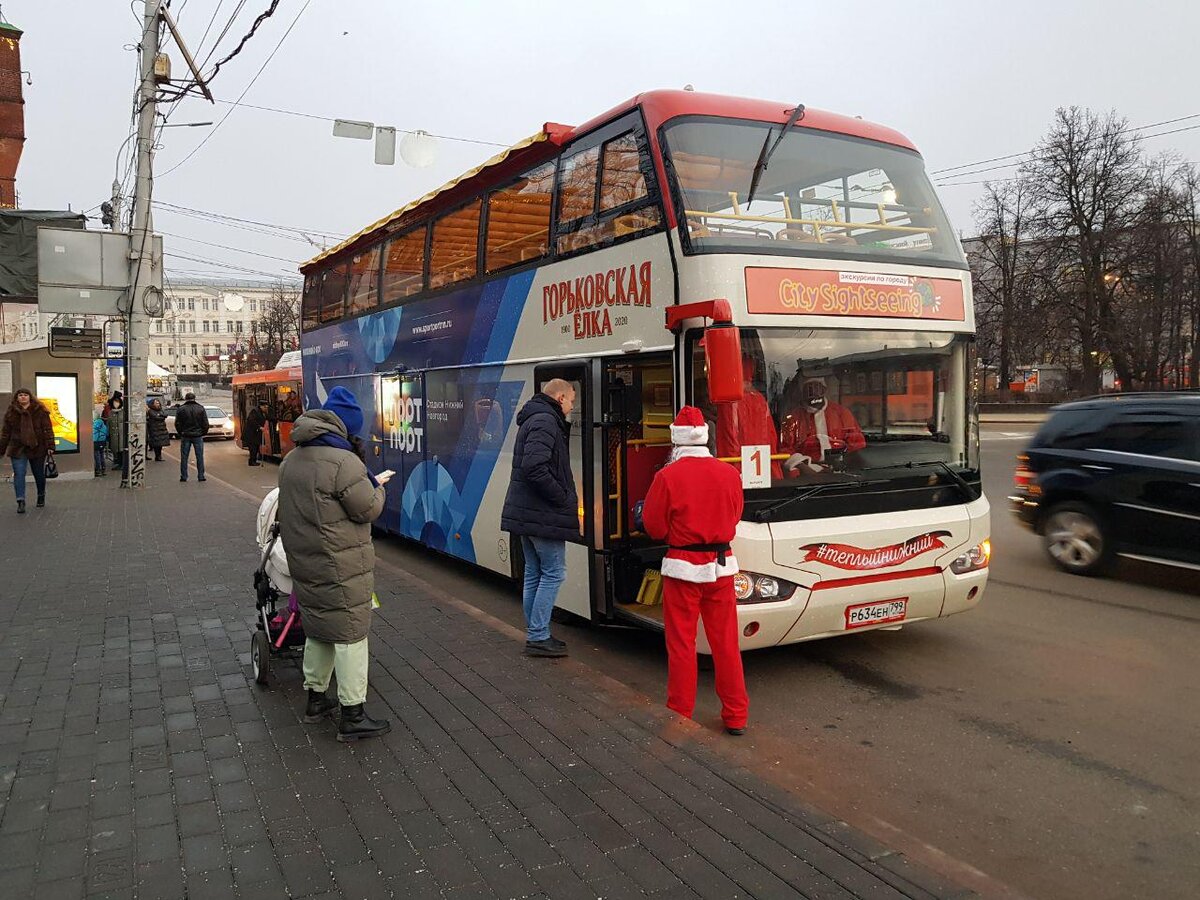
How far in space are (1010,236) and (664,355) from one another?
45659 millimetres

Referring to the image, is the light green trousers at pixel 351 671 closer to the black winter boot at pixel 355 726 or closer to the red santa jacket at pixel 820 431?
the black winter boot at pixel 355 726

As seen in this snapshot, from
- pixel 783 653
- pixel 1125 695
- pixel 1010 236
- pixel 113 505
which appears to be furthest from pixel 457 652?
pixel 1010 236

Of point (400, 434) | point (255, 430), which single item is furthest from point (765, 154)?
point (255, 430)

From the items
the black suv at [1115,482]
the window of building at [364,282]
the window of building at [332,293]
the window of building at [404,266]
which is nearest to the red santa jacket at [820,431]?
the black suv at [1115,482]

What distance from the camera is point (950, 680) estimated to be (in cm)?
604

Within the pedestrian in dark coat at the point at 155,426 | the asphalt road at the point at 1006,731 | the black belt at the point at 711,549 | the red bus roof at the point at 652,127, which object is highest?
the red bus roof at the point at 652,127

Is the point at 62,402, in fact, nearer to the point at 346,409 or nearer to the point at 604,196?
the point at 604,196

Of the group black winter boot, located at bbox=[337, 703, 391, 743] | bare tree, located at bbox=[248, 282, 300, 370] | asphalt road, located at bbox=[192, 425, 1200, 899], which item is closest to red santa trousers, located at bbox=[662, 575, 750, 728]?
asphalt road, located at bbox=[192, 425, 1200, 899]

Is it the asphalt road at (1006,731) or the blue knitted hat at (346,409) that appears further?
the blue knitted hat at (346,409)

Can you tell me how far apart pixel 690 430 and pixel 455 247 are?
4727 millimetres

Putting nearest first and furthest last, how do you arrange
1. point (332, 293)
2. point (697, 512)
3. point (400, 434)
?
point (697, 512), point (400, 434), point (332, 293)

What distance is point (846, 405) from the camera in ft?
19.1

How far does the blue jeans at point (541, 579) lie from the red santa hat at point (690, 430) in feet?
5.01

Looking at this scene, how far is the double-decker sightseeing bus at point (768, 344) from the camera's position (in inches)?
219
